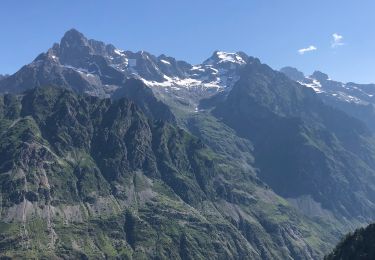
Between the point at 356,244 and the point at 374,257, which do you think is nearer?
the point at 374,257

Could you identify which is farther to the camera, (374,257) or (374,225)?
(374,225)

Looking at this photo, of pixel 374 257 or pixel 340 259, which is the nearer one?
pixel 374 257

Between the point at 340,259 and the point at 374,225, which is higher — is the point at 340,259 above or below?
below
